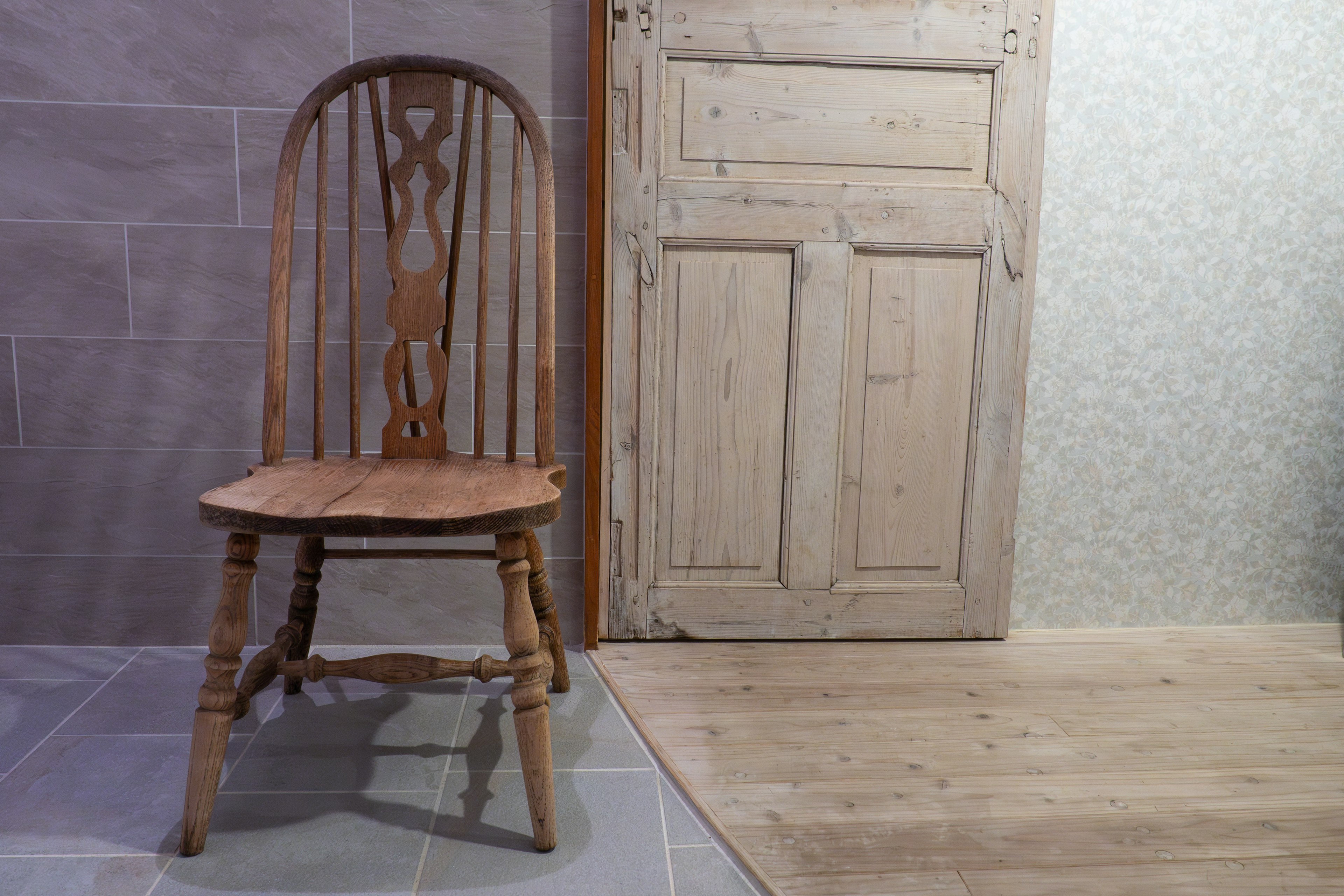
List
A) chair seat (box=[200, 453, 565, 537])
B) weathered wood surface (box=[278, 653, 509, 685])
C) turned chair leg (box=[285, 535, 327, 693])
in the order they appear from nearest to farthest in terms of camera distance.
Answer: chair seat (box=[200, 453, 565, 537]), weathered wood surface (box=[278, 653, 509, 685]), turned chair leg (box=[285, 535, 327, 693])

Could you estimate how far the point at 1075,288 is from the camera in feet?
5.85

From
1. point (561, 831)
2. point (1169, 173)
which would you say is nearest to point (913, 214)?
point (1169, 173)

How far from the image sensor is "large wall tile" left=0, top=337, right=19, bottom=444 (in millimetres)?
1599

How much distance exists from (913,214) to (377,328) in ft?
3.46

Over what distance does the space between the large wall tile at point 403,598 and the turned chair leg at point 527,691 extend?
24.0 inches

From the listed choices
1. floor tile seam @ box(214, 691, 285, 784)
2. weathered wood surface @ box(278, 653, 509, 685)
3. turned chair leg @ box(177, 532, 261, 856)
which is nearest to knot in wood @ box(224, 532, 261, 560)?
turned chair leg @ box(177, 532, 261, 856)

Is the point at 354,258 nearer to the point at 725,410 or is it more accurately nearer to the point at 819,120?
the point at 725,410

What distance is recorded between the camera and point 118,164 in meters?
1.57

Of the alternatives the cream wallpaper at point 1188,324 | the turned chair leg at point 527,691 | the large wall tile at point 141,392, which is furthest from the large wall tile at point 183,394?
the cream wallpaper at point 1188,324

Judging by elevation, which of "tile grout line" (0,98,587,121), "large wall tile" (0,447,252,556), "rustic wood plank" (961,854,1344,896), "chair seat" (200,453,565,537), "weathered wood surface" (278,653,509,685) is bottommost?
"rustic wood plank" (961,854,1344,896)

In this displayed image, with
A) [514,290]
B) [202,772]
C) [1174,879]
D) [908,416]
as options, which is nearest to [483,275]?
[514,290]

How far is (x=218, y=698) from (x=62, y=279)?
98 cm

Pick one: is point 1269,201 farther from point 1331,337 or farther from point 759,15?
point 759,15

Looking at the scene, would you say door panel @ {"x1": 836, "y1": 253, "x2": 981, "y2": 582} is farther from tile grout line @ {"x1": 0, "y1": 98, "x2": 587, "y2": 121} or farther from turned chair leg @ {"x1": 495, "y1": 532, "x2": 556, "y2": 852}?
turned chair leg @ {"x1": 495, "y1": 532, "x2": 556, "y2": 852}
